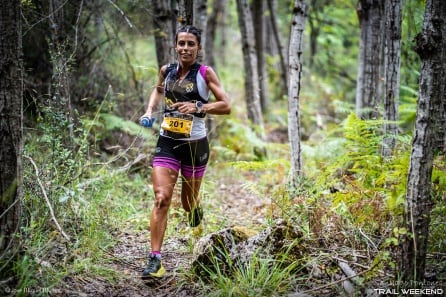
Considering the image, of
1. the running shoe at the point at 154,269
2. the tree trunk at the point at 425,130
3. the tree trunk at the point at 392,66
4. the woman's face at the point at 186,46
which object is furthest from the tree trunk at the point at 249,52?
the tree trunk at the point at 425,130

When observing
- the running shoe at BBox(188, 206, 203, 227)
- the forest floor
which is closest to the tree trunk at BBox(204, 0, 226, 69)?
the forest floor

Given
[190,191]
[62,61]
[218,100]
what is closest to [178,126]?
[218,100]

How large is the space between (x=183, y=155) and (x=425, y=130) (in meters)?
2.71

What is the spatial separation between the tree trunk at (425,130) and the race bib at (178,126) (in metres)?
2.50

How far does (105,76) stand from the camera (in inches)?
394

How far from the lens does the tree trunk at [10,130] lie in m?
3.77

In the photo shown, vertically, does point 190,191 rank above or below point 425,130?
below

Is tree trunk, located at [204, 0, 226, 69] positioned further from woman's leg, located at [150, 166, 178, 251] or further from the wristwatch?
woman's leg, located at [150, 166, 178, 251]

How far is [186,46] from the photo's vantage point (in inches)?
203

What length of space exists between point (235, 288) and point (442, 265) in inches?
77.2

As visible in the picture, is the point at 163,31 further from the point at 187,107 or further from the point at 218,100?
the point at 187,107

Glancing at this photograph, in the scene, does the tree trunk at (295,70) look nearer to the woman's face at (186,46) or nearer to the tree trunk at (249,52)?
the woman's face at (186,46)

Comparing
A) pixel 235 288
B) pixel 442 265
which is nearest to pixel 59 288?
pixel 235 288

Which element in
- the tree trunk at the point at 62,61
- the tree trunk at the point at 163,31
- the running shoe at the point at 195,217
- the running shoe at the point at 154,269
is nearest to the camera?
the running shoe at the point at 154,269
